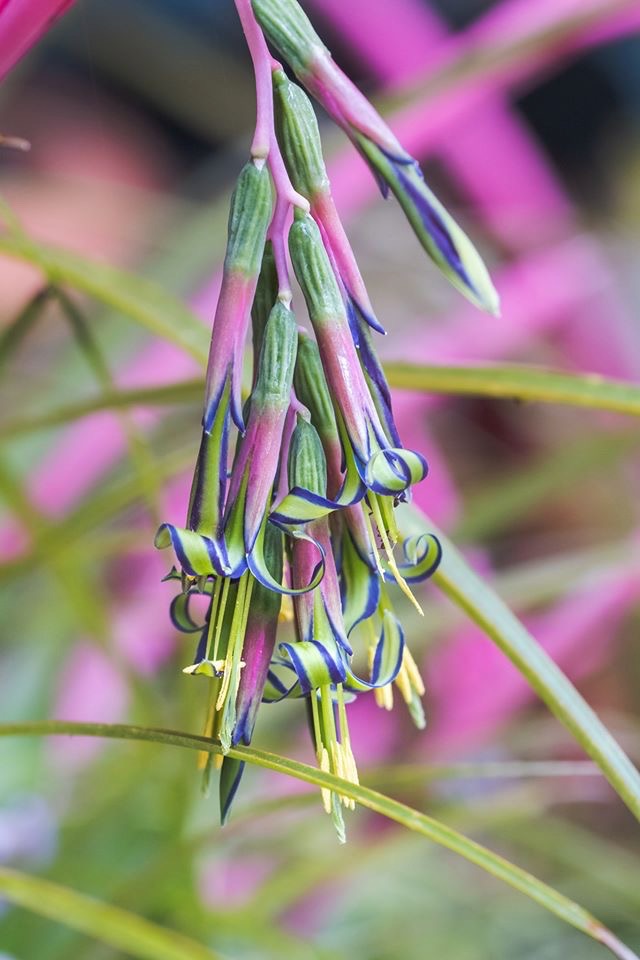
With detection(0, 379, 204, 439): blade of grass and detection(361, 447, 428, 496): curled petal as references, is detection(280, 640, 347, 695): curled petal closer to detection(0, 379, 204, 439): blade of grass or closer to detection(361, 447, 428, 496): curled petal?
detection(361, 447, 428, 496): curled petal

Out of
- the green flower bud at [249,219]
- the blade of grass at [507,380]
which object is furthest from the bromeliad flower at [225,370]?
the blade of grass at [507,380]

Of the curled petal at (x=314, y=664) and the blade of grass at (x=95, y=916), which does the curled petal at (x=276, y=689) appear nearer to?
the curled petal at (x=314, y=664)

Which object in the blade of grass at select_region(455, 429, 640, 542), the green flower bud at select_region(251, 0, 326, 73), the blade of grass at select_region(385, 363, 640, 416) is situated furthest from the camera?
the blade of grass at select_region(455, 429, 640, 542)

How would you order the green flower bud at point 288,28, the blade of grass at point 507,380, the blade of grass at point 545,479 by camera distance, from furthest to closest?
1. the blade of grass at point 545,479
2. the blade of grass at point 507,380
3. the green flower bud at point 288,28

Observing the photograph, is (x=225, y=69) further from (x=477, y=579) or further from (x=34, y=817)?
(x=477, y=579)

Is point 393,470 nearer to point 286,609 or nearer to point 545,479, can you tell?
point 286,609

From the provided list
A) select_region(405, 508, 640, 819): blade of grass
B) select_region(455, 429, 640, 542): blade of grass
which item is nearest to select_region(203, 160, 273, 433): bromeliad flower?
select_region(405, 508, 640, 819): blade of grass

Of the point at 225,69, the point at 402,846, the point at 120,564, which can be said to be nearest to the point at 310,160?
the point at 402,846
